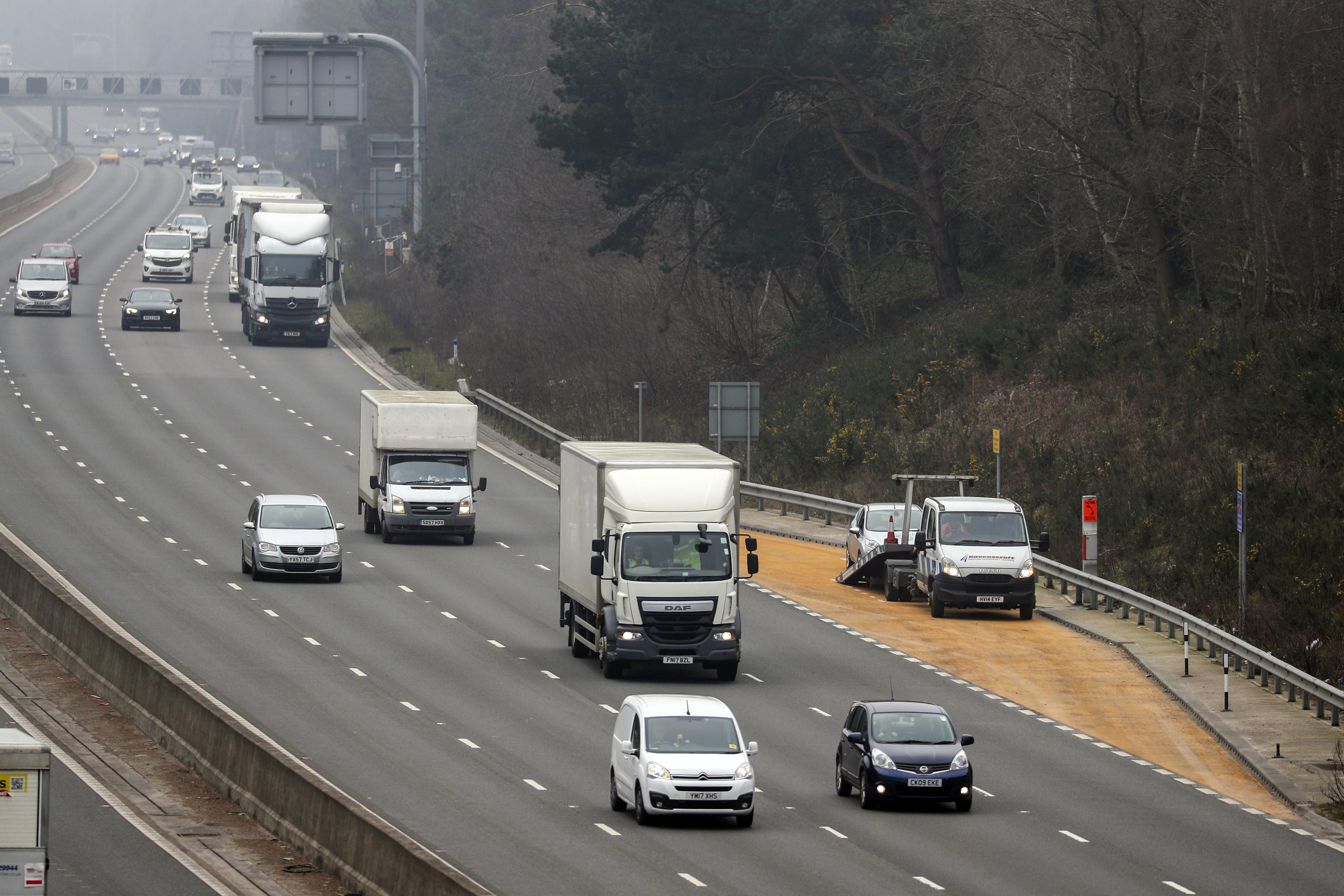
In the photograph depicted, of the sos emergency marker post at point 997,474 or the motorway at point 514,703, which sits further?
the sos emergency marker post at point 997,474

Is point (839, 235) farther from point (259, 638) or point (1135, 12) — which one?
point (259, 638)

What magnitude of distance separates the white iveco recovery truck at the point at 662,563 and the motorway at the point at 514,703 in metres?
0.65

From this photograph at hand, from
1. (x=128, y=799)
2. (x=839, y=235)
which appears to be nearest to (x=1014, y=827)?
(x=128, y=799)

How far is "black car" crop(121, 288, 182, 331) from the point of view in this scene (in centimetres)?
6925

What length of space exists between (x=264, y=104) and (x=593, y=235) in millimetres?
15229

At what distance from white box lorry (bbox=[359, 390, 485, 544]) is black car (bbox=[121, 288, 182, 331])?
102 feet

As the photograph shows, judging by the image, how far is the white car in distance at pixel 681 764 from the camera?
2048cm

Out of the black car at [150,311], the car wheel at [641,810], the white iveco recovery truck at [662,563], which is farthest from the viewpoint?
the black car at [150,311]

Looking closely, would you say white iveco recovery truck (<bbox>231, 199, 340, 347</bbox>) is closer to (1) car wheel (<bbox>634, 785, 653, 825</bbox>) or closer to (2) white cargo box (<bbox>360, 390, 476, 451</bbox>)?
(2) white cargo box (<bbox>360, 390, 476, 451</bbox>)

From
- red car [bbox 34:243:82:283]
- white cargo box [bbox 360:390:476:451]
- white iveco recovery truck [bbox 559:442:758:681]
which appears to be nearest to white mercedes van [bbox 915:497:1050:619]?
white iveco recovery truck [bbox 559:442:758:681]

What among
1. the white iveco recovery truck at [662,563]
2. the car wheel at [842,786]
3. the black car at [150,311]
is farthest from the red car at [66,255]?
the car wheel at [842,786]

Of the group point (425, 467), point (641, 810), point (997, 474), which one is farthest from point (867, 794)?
point (425, 467)

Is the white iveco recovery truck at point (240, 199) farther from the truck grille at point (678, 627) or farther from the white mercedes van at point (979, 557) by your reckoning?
the truck grille at point (678, 627)

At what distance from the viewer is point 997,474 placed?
1610 inches
